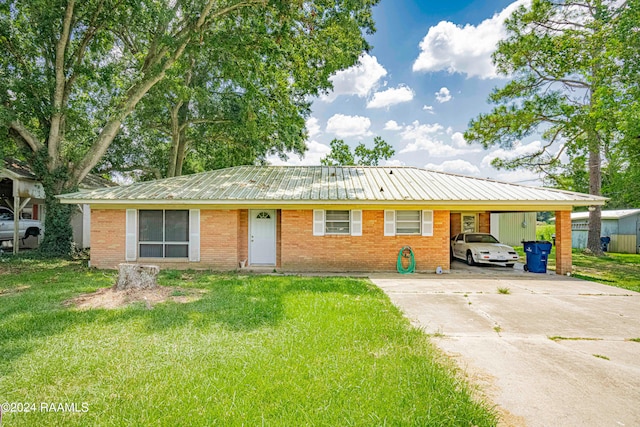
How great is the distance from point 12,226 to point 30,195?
2582mm

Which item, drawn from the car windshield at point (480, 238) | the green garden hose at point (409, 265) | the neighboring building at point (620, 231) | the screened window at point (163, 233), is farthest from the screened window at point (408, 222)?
the neighboring building at point (620, 231)

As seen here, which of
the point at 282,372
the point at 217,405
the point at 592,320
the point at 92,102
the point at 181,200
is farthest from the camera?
the point at 92,102

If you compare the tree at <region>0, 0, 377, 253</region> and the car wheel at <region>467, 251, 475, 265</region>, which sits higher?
the tree at <region>0, 0, 377, 253</region>

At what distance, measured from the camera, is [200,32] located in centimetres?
1191

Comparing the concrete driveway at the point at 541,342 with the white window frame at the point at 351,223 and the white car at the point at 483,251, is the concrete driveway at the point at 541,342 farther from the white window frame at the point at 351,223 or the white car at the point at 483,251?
the white car at the point at 483,251

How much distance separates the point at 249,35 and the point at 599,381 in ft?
44.4

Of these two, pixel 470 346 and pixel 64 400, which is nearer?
pixel 64 400

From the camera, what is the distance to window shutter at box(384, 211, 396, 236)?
1084 centimetres

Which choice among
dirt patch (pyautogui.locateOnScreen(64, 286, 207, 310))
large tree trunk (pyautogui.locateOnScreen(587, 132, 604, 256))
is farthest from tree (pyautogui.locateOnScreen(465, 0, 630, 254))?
dirt patch (pyautogui.locateOnScreen(64, 286, 207, 310))

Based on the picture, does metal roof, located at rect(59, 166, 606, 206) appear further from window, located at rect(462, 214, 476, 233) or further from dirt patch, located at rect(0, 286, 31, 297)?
dirt patch, located at rect(0, 286, 31, 297)

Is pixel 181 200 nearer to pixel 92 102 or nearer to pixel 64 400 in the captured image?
pixel 64 400

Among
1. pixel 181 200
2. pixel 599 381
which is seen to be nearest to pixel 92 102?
pixel 181 200

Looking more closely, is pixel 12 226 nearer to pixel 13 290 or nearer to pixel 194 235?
pixel 13 290

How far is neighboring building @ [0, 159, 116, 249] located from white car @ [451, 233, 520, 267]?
17682 millimetres
